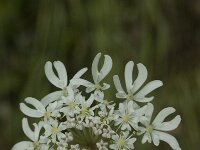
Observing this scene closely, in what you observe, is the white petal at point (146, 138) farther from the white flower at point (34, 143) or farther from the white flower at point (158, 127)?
the white flower at point (34, 143)

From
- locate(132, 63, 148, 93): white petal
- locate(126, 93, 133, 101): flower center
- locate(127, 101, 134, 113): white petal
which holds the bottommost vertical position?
locate(127, 101, 134, 113): white petal

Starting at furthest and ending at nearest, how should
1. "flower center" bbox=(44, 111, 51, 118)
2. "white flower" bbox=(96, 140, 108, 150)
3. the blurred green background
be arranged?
the blurred green background < "flower center" bbox=(44, 111, 51, 118) < "white flower" bbox=(96, 140, 108, 150)

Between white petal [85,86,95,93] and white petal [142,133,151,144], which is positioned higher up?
white petal [85,86,95,93]

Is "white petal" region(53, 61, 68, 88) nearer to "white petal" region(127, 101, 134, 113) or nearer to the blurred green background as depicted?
"white petal" region(127, 101, 134, 113)

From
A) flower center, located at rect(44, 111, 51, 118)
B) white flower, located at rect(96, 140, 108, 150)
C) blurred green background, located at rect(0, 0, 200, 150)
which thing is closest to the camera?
white flower, located at rect(96, 140, 108, 150)

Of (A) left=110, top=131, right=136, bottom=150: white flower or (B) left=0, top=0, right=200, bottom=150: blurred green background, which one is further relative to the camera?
(B) left=0, top=0, right=200, bottom=150: blurred green background

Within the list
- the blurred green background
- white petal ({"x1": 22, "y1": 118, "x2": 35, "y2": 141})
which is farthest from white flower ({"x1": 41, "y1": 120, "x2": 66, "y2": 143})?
the blurred green background

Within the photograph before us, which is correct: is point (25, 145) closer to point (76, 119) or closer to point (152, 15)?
point (76, 119)
